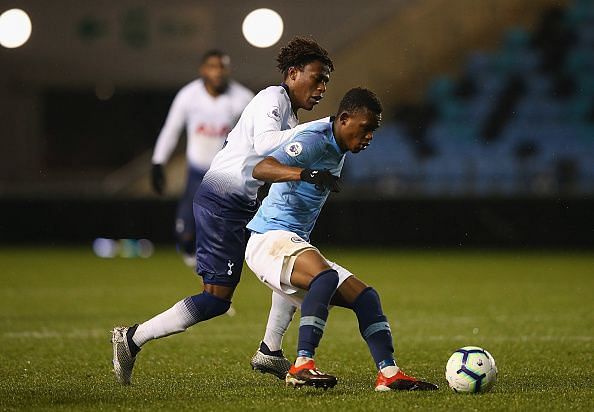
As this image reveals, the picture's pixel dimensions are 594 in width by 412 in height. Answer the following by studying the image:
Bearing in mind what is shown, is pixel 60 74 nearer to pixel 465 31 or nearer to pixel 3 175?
pixel 3 175

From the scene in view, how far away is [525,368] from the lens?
6.18m

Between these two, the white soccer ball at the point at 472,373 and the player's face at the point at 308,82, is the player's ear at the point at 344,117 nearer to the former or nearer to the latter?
the player's face at the point at 308,82

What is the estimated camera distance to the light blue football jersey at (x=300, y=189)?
17.3 ft

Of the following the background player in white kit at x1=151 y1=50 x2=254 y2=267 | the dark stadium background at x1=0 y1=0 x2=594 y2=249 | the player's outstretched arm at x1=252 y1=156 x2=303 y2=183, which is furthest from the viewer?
the dark stadium background at x1=0 y1=0 x2=594 y2=249

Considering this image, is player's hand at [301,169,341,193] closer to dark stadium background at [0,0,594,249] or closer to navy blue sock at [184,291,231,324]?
navy blue sock at [184,291,231,324]

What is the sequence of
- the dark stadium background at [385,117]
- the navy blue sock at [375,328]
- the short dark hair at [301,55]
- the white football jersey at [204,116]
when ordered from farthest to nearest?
1. the dark stadium background at [385,117]
2. the white football jersey at [204,116]
3. the short dark hair at [301,55]
4. the navy blue sock at [375,328]

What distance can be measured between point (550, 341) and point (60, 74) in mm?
18051

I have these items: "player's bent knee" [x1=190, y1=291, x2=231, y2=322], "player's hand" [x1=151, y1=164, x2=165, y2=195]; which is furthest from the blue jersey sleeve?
"player's hand" [x1=151, y1=164, x2=165, y2=195]

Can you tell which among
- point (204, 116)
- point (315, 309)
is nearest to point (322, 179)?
point (315, 309)

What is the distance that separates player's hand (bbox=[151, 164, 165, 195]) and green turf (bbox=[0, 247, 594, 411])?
3.55ft

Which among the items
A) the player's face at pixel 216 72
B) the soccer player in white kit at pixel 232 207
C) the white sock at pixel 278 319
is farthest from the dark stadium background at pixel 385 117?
the soccer player in white kit at pixel 232 207

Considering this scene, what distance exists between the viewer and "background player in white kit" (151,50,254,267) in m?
9.80

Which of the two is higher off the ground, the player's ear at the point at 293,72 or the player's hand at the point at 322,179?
the player's ear at the point at 293,72

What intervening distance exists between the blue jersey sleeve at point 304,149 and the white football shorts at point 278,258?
0.36 meters
